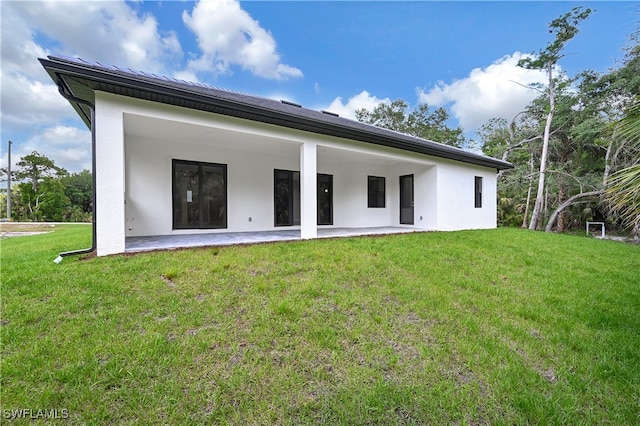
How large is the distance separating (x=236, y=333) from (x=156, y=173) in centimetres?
623

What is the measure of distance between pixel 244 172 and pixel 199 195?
150 cm

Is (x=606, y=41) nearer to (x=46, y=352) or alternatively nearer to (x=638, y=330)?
(x=638, y=330)

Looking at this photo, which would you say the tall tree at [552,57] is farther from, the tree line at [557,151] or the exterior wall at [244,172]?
the exterior wall at [244,172]

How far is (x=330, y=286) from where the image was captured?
3781mm

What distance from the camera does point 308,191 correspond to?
21.7 ft

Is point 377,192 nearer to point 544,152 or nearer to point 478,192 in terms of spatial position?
point 478,192

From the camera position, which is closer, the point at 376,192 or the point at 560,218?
the point at 376,192

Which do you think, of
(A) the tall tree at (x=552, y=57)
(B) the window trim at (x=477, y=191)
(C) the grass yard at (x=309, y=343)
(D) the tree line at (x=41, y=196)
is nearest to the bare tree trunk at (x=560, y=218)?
(A) the tall tree at (x=552, y=57)

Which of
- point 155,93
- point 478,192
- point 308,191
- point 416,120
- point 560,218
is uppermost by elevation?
point 416,120

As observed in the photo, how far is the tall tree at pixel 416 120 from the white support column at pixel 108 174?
21255mm

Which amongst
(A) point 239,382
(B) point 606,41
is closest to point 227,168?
(A) point 239,382

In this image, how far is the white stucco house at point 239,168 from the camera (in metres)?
4.60

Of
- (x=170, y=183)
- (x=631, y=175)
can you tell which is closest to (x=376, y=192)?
(x=170, y=183)

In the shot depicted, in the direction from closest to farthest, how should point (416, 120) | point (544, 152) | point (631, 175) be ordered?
point (631, 175)
point (544, 152)
point (416, 120)
